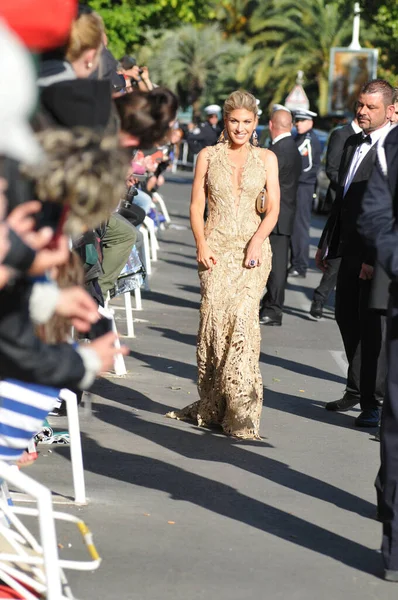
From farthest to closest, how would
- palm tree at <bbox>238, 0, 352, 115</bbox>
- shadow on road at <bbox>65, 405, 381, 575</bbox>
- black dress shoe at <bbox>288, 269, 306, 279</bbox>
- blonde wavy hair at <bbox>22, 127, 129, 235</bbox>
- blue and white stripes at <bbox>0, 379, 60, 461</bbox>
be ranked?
1. palm tree at <bbox>238, 0, 352, 115</bbox>
2. black dress shoe at <bbox>288, 269, 306, 279</bbox>
3. shadow on road at <bbox>65, 405, 381, 575</bbox>
4. blue and white stripes at <bbox>0, 379, 60, 461</bbox>
5. blonde wavy hair at <bbox>22, 127, 129, 235</bbox>

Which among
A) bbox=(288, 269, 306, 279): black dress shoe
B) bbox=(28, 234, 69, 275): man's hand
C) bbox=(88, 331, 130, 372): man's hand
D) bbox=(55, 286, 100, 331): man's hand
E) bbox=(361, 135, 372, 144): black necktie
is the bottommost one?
bbox=(288, 269, 306, 279): black dress shoe

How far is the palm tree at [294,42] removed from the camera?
2183 inches

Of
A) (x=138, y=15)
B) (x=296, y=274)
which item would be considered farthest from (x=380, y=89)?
(x=138, y=15)

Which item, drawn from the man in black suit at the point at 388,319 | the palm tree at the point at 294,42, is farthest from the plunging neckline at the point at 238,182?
the palm tree at the point at 294,42

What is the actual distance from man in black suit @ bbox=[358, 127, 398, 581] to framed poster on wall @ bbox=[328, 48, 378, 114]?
32.9 meters

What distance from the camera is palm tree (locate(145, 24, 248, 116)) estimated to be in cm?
6906

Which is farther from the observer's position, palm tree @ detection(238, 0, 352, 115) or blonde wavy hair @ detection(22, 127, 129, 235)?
palm tree @ detection(238, 0, 352, 115)

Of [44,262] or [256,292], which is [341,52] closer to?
[256,292]

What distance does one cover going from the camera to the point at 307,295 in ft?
52.1

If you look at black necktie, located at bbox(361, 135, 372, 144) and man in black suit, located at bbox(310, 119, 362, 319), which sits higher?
black necktie, located at bbox(361, 135, 372, 144)

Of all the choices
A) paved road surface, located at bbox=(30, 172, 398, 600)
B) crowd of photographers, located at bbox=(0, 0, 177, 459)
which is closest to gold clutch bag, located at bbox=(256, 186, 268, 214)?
paved road surface, located at bbox=(30, 172, 398, 600)

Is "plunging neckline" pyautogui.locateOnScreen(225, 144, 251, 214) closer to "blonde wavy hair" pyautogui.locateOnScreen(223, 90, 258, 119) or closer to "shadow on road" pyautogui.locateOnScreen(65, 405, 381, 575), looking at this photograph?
"blonde wavy hair" pyautogui.locateOnScreen(223, 90, 258, 119)

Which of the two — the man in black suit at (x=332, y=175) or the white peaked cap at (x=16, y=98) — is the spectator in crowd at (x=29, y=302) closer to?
the white peaked cap at (x=16, y=98)

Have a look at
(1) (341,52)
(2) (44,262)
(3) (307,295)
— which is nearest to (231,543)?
(2) (44,262)
